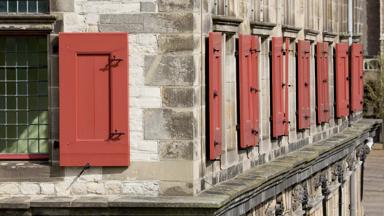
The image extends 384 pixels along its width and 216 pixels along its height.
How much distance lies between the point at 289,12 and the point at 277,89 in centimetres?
274

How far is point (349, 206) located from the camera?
119 feet

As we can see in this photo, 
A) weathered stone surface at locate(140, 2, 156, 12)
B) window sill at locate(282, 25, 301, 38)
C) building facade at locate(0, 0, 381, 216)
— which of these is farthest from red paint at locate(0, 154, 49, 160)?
window sill at locate(282, 25, 301, 38)

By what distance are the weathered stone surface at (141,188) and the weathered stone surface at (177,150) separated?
14.9 inches

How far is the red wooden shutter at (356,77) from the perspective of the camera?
3500 cm

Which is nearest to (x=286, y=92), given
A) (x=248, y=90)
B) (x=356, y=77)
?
(x=248, y=90)

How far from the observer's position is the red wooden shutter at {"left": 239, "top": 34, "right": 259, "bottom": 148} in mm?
21906

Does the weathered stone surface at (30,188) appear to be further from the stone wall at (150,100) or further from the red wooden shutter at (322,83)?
the red wooden shutter at (322,83)

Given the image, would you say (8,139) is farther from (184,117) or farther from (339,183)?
(339,183)

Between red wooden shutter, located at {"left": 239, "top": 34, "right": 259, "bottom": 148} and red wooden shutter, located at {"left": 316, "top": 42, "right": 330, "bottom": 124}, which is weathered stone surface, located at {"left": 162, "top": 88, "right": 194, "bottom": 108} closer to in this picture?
red wooden shutter, located at {"left": 239, "top": 34, "right": 259, "bottom": 148}

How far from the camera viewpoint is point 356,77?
35.5 meters

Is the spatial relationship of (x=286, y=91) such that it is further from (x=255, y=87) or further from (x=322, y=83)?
(x=322, y=83)

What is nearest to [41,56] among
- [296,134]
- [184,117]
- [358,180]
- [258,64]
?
[184,117]

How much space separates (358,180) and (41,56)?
21085mm

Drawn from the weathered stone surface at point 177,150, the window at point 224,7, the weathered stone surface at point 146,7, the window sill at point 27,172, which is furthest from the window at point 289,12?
the window sill at point 27,172
